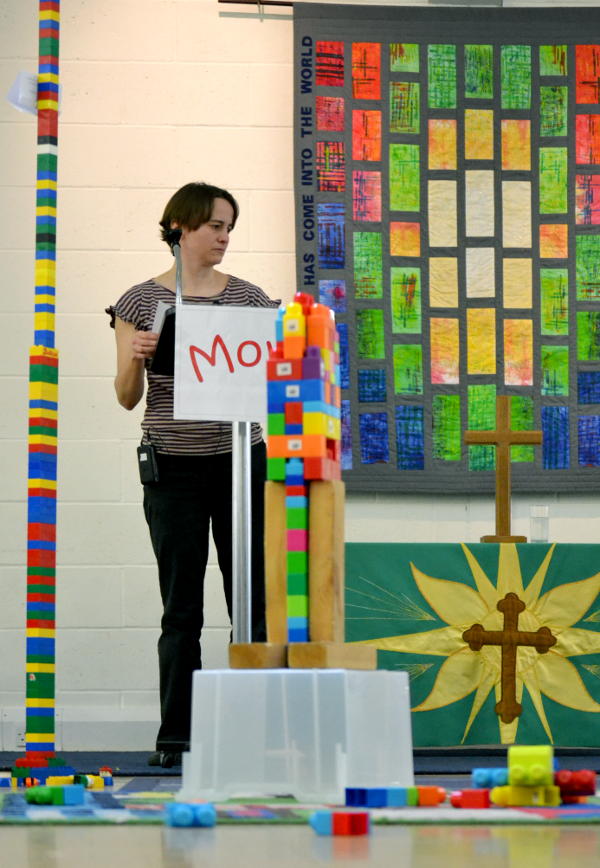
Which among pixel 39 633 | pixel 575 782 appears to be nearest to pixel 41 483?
pixel 39 633

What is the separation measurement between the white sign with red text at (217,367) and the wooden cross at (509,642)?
1.03 metres

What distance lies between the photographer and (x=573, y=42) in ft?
14.4

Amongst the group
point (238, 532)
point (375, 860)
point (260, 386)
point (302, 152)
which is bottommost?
point (375, 860)

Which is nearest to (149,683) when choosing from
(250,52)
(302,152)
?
(302,152)

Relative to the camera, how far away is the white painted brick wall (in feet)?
13.9

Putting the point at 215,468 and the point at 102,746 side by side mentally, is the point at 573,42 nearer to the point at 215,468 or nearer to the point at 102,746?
the point at 215,468

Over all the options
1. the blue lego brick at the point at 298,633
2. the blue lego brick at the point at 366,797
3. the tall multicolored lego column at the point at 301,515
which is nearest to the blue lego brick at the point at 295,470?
the tall multicolored lego column at the point at 301,515

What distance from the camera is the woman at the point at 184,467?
10.5 ft

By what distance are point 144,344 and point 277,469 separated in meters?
0.99

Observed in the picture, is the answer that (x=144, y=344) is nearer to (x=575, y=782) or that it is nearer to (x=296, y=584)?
(x=296, y=584)

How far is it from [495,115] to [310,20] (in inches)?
25.2

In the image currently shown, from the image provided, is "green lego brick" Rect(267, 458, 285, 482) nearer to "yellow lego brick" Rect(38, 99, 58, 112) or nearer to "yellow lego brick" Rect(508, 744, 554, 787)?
"yellow lego brick" Rect(508, 744, 554, 787)

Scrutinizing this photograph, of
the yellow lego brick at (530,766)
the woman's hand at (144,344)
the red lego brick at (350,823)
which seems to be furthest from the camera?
the woman's hand at (144,344)

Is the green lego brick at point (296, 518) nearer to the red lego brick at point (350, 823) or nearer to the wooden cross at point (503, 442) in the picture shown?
the red lego brick at point (350, 823)
